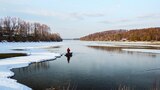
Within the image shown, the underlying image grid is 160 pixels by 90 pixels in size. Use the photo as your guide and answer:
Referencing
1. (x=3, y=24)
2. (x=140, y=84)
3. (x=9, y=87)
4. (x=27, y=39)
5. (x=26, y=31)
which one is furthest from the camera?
(x=26, y=31)

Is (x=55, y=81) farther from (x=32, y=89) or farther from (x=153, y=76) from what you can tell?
(x=153, y=76)

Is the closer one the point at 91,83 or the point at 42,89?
the point at 42,89

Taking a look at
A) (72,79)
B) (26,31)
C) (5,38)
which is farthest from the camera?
(26,31)

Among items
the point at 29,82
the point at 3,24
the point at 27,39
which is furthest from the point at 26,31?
the point at 29,82

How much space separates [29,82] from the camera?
13828 mm

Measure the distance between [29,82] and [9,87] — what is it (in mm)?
2808

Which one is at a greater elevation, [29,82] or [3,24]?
[3,24]

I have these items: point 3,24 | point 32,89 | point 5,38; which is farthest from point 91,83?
point 3,24

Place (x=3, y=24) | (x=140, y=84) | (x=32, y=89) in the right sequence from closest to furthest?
(x=32, y=89), (x=140, y=84), (x=3, y=24)

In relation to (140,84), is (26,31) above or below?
above

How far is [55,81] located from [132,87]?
492 centimetres

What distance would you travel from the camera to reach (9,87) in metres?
11.1

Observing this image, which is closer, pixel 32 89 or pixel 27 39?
pixel 32 89

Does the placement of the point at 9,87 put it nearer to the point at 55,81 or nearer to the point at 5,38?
the point at 55,81
